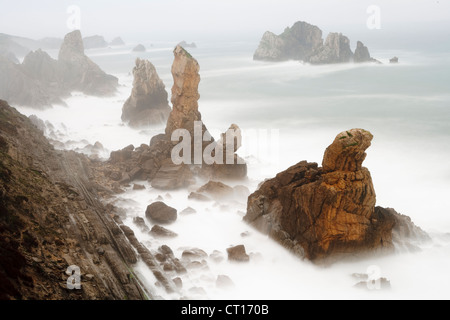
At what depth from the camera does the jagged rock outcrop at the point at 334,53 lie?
345 ft

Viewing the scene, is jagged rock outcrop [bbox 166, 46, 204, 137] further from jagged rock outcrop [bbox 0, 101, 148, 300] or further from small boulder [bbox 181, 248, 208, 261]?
small boulder [bbox 181, 248, 208, 261]

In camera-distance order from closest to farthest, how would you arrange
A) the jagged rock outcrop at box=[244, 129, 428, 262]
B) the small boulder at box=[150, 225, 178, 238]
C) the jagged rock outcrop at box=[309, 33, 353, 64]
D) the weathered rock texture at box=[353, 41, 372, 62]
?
the jagged rock outcrop at box=[244, 129, 428, 262] → the small boulder at box=[150, 225, 178, 238] → the weathered rock texture at box=[353, 41, 372, 62] → the jagged rock outcrop at box=[309, 33, 353, 64]

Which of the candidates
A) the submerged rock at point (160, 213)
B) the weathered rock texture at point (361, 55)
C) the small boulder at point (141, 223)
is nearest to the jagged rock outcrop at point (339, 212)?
the submerged rock at point (160, 213)

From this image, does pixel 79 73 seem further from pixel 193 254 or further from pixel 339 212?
pixel 339 212

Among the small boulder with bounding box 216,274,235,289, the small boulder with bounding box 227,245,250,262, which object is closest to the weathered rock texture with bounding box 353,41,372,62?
the small boulder with bounding box 227,245,250,262

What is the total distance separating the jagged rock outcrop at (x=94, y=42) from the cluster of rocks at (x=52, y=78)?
381ft

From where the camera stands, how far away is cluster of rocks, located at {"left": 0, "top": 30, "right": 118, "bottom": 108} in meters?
52.8

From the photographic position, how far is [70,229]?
16.5 m

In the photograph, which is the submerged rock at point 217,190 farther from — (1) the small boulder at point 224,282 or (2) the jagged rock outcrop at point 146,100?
(2) the jagged rock outcrop at point 146,100

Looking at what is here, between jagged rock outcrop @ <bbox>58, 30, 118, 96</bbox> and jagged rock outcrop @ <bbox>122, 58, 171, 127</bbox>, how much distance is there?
21.2 m

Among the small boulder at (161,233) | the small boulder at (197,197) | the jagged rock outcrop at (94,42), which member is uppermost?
the jagged rock outcrop at (94,42)

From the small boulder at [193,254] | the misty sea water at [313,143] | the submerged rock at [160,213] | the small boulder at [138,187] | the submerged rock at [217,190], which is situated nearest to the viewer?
the misty sea water at [313,143]

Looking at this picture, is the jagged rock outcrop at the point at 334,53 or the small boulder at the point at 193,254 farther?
the jagged rock outcrop at the point at 334,53
